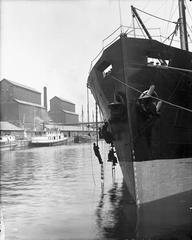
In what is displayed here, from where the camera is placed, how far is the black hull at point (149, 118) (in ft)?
33.7

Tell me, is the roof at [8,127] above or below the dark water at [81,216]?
above

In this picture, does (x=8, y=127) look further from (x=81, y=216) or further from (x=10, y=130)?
(x=81, y=216)

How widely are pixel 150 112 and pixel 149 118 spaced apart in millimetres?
189

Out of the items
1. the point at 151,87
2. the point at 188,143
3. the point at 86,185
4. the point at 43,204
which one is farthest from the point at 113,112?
the point at 86,185

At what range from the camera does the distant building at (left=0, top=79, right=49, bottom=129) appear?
67.7 meters

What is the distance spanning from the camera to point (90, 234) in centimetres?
789

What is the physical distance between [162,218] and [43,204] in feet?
14.2

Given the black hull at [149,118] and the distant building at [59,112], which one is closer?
the black hull at [149,118]

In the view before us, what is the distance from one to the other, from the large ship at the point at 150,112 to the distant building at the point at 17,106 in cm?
5808

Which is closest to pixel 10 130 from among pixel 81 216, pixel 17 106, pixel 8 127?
pixel 8 127

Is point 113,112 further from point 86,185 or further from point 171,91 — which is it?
point 86,185

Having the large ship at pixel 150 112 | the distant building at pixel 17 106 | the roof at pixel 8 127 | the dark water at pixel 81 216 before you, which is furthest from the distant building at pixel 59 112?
the large ship at pixel 150 112

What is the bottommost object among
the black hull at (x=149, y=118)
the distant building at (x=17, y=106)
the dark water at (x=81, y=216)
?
the dark water at (x=81, y=216)

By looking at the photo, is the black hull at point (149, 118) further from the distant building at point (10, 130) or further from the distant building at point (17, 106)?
the distant building at point (17, 106)
